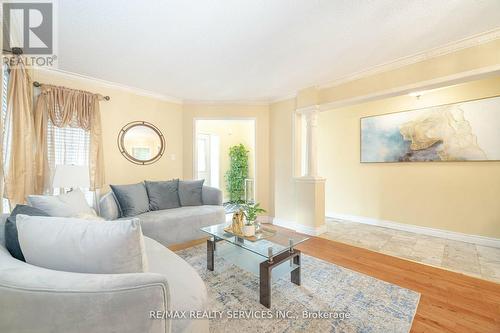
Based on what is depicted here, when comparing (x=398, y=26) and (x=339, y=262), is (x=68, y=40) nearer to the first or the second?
(x=398, y=26)

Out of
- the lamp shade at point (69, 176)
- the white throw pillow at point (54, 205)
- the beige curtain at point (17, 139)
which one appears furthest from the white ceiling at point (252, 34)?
the white throw pillow at point (54, 205)

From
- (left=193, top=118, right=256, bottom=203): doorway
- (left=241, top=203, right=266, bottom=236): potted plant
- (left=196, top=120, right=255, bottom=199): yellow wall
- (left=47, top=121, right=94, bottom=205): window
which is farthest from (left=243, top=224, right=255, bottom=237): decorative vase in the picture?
(left=196, top=120, right=255, bottom=199): yellow wall

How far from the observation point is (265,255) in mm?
1814

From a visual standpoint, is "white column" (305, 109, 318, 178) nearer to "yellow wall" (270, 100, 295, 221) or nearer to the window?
"yellow wall" (270, 100, 295, 221)

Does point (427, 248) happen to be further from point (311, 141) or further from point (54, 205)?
point (54, 205)

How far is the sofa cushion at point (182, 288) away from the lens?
102 cm

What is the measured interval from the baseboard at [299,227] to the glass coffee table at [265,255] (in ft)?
4.85

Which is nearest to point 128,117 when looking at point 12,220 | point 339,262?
point 12,220

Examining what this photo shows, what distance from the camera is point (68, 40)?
2.23m

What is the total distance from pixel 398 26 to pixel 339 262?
255 centimetres

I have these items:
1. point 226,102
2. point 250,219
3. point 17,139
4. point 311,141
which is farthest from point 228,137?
point 17,139

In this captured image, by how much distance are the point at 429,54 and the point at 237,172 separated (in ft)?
15.1

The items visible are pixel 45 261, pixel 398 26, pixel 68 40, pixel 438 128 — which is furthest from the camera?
pixel 438 128

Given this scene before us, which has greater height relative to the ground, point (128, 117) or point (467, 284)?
point (128, 117)
